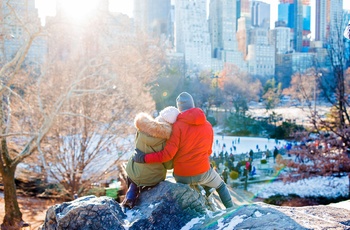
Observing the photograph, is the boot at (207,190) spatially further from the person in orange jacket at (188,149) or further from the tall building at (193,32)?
the tall building at (193,32)


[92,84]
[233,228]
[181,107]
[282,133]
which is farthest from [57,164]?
[282,133]

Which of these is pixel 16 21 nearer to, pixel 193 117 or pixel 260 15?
pixel 193 117

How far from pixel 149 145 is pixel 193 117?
0.45m

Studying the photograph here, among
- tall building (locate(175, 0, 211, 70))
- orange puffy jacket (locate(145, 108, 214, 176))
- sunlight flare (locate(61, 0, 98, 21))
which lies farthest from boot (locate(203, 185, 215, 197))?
tall building (locate(175, 0, 211, 70))

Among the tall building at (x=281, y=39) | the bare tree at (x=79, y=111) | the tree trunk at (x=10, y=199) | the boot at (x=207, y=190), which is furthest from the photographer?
the tall building at (x=281, y=39)

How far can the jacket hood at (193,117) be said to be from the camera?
3.29 m

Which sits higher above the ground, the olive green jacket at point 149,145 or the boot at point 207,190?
the olive green jacket at point 149,145

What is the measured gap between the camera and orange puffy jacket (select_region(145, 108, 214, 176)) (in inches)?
127

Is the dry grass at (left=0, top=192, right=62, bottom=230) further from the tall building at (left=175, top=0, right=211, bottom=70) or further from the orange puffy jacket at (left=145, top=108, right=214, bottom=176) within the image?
the tall building at (left=175, top=0, right=211, bottom=70)

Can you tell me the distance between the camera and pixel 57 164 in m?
11.3

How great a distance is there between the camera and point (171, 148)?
324 centimetres

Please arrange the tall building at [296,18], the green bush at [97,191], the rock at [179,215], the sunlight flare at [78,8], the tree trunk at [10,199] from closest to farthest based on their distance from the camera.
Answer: the rock at [179,215], the tree trunk at [10,199], the sunlight flare at [78,8], the green bush at [97,191], the tall building at [296,18]

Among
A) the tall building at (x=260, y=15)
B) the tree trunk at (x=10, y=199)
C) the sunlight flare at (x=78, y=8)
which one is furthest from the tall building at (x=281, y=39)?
the tree trunk at (x=10, y=199)

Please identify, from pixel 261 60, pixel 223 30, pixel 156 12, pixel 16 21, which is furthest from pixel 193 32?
pixel 16 21
